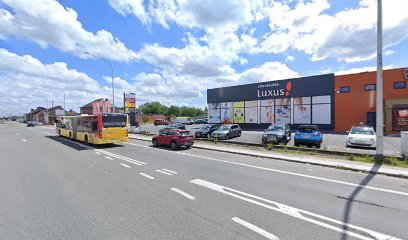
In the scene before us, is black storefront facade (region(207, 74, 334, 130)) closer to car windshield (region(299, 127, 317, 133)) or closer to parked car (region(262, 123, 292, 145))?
parked car (region(262, 123, 292, 145))

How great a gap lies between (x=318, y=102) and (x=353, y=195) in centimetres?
2861

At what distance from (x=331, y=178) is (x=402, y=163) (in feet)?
15.3

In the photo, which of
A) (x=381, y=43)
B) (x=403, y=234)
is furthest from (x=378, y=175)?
(x=381, y=43)

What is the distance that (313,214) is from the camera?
505 centimetres

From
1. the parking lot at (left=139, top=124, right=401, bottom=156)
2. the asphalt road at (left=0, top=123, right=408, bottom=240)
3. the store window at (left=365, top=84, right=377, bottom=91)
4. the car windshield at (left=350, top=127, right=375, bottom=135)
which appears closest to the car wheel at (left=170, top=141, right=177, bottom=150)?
the parking lot at (left=139, top=124, right=401, bottom=156)

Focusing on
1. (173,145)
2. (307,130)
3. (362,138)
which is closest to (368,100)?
(362,138)

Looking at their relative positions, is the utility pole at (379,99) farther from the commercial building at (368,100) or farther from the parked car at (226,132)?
the commercial building at (368,100)

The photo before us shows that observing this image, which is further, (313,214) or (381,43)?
(381,43)

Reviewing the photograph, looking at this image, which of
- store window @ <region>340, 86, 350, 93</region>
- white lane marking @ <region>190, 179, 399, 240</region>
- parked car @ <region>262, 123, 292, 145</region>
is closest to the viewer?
white lane marking @ <region>190, 179, 399, 240</region>

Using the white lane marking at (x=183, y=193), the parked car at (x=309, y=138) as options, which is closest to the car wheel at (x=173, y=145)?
the parked car at (x=309, y=138)

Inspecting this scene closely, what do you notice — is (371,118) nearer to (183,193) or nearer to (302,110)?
(302,110)

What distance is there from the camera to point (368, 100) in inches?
1095

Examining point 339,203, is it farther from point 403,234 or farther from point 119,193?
point 119,193

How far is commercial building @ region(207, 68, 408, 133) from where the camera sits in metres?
26.3
